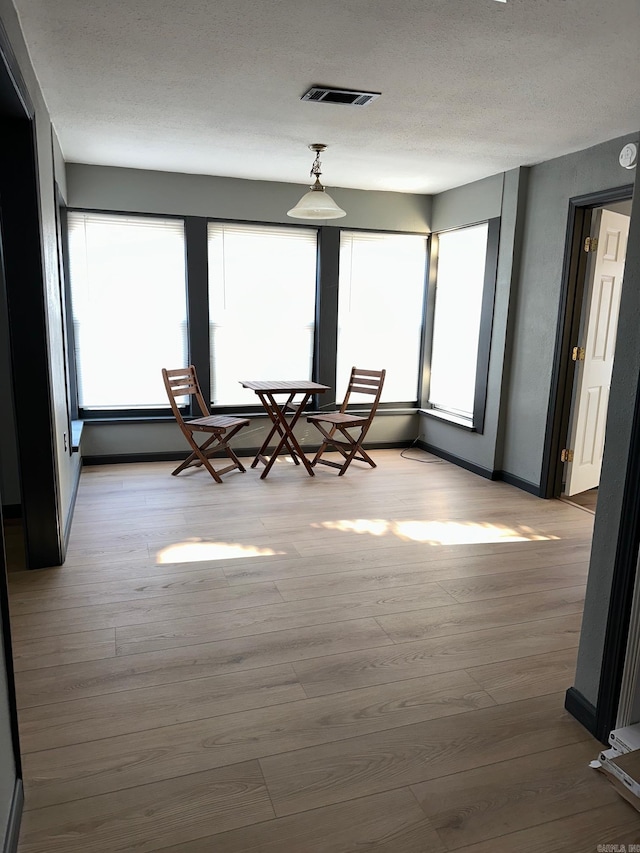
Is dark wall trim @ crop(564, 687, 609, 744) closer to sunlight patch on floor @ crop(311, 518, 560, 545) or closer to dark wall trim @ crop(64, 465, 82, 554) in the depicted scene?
sunlight patch on floor @ crop(311, 518, 560, 545)

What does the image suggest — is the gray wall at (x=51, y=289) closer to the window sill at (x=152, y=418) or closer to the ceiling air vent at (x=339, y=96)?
the window sill at (x=152, y=418)

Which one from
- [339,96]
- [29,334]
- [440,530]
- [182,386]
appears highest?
[339,96]

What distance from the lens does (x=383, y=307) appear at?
19.3 ft

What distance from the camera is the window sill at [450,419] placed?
5.31 meters

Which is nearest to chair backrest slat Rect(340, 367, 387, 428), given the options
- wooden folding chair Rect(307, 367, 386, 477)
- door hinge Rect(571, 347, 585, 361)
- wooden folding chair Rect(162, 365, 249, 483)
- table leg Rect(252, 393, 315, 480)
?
wooden folding chair Rect(307, 367, 386, 477)

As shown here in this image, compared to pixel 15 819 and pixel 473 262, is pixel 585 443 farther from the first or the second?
pixel 15 819

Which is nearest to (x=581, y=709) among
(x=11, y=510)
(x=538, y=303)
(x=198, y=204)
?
(x=538, y=303)

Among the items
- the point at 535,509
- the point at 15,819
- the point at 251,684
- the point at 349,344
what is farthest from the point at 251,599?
the point at 349,344

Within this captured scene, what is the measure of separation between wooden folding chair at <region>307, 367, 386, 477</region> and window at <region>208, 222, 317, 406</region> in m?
0.52

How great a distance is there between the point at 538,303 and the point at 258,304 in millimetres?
2452

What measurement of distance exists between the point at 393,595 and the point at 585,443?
2407 mm

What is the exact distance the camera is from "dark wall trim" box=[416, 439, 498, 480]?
5.08m

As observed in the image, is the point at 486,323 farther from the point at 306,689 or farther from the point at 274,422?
the point at 306,689

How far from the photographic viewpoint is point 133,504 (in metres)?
4.20
